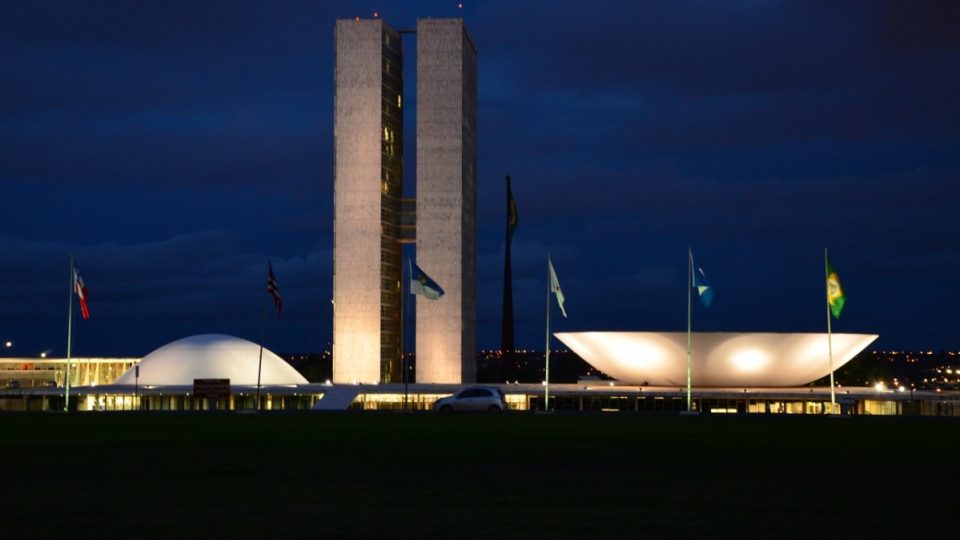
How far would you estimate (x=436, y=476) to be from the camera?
1922 cm

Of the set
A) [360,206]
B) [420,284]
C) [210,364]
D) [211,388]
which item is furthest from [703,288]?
[360,206]

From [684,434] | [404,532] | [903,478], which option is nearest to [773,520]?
[404,532]

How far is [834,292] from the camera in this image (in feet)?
198

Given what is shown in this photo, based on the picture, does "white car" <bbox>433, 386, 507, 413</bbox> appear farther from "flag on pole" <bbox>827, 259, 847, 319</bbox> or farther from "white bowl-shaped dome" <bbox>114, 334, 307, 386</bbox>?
"white bowl-shaped dome" <bbox>114, 334, 307, 386</bbox>

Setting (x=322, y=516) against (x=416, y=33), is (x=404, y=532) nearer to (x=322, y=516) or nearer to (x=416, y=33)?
(x=322, y=516)

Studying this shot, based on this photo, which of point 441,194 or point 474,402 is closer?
point 474,402

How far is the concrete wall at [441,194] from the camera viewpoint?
10544cm

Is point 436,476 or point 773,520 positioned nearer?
point 773,520

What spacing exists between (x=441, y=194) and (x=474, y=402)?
5402 cm

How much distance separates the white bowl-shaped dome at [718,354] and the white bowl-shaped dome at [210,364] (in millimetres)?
24920

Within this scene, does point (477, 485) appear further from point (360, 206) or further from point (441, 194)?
point (441, 194)

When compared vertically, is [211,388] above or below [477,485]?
above

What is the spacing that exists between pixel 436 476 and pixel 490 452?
585 cm

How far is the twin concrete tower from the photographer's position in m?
105
